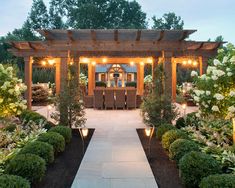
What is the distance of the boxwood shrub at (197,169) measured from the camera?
4023 millimetres

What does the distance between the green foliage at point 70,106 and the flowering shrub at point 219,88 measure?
341 cm

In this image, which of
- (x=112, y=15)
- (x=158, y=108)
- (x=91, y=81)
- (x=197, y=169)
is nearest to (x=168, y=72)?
(x=158, y=108)

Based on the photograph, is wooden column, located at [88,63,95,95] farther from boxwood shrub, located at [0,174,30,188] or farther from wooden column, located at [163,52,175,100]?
boxwood shrub, located at [0,174,30,188]

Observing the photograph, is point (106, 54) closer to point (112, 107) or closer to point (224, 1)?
point (112, 107)

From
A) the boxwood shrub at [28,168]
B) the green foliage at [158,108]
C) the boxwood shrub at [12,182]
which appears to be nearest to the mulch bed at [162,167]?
the green foliage at [158,108]

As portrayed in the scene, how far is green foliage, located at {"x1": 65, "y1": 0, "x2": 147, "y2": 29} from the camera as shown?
3094 cm

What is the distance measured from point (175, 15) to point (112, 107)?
27.1 meters

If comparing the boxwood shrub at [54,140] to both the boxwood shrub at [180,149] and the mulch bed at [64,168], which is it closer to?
the mulch bed at [64,168]

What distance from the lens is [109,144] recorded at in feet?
22.5

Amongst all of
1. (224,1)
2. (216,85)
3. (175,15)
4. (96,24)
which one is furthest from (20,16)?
(216,85)

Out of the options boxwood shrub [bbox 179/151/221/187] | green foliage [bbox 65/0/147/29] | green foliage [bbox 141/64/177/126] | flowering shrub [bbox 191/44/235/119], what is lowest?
boxwood shrub [bbox 179/151/221/187]

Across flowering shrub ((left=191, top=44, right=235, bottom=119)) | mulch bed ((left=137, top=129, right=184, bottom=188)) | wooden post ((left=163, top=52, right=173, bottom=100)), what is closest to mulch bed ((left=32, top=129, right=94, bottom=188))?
mulch bed ((left=137, top=129, right=184, bottom=188))

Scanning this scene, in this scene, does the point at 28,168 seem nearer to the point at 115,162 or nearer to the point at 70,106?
the point at 115,162

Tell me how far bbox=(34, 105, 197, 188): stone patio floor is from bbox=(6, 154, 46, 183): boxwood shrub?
537 millimetres
